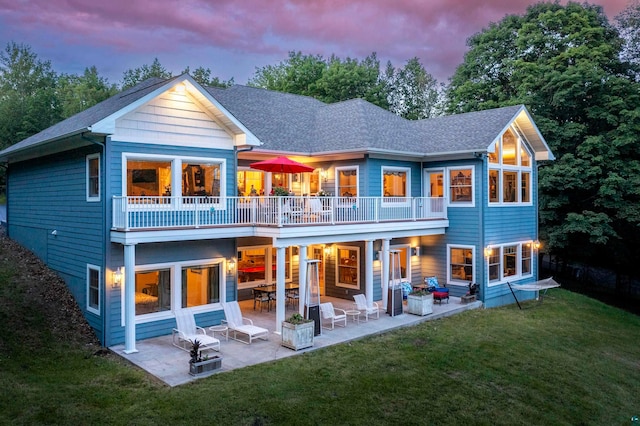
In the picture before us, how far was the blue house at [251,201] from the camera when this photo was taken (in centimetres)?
A: 1259

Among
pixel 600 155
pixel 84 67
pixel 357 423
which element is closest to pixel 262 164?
pixel 357 423

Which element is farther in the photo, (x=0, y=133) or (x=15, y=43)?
(x=15, y=43)

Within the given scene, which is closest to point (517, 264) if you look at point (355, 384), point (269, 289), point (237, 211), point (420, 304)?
point (420, 304)

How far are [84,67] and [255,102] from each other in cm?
4456

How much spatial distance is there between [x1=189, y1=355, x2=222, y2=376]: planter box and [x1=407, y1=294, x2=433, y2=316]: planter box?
7928 mm

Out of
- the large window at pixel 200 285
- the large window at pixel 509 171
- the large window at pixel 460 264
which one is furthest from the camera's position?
the large window at pixel 509 171

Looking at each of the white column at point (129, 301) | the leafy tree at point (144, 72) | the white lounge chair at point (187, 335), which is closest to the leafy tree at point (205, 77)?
the leafy tree at point (144, 72)

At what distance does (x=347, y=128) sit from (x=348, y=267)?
6.02m

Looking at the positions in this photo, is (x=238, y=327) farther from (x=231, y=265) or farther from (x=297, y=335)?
(x=231, y=265)

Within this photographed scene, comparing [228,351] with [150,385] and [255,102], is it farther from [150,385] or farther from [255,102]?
[255,102]

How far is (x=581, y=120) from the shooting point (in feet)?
85.6

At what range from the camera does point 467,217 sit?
1886 cm

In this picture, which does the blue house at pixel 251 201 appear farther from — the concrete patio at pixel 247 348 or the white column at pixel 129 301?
the concrete patio at pixel 247 348

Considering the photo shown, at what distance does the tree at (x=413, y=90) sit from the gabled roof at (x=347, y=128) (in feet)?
73.7
